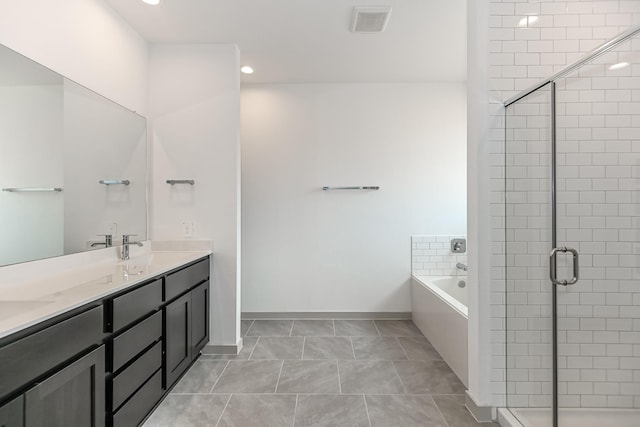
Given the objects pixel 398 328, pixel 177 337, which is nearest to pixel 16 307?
pixel 177 337

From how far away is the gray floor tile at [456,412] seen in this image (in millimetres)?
1967

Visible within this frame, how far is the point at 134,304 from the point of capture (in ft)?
5.85

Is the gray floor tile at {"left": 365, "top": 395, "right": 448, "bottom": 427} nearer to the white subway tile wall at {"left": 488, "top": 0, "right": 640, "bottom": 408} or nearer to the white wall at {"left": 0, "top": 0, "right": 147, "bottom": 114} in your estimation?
the white subway tile wall at {"left": 488, "top": 0, "right": 640, "bottom": 408}

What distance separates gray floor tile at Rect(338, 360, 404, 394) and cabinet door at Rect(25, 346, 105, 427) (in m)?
1.51

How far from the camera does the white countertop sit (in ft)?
3.99

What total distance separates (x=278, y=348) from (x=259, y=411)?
0.96 metres

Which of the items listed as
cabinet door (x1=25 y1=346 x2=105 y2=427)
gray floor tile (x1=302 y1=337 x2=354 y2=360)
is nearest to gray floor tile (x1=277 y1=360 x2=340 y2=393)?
gray floor tile (x1=302 y1=337 x2=354 y2=360)

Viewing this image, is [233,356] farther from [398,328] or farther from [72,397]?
[398,328]

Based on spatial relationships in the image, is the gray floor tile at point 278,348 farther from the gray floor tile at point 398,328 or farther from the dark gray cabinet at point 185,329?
the gray floor tile at point 398,328

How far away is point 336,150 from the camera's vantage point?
12.7 ft

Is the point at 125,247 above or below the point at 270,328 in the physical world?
above

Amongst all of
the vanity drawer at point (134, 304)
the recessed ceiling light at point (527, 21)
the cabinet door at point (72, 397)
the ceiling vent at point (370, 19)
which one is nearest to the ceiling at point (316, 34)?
the ceiling vent at point (370, 19)

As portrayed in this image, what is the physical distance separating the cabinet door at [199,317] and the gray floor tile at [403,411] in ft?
4.49

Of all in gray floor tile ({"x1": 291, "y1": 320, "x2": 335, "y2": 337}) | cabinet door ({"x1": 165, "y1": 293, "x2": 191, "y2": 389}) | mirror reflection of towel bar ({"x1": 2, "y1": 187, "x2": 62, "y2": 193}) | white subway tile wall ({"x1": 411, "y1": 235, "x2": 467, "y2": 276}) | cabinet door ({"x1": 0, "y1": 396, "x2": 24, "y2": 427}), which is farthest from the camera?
white subway tile wall ({"x1": 411, "y1": 235, "x2": 467, "y2": 276})
